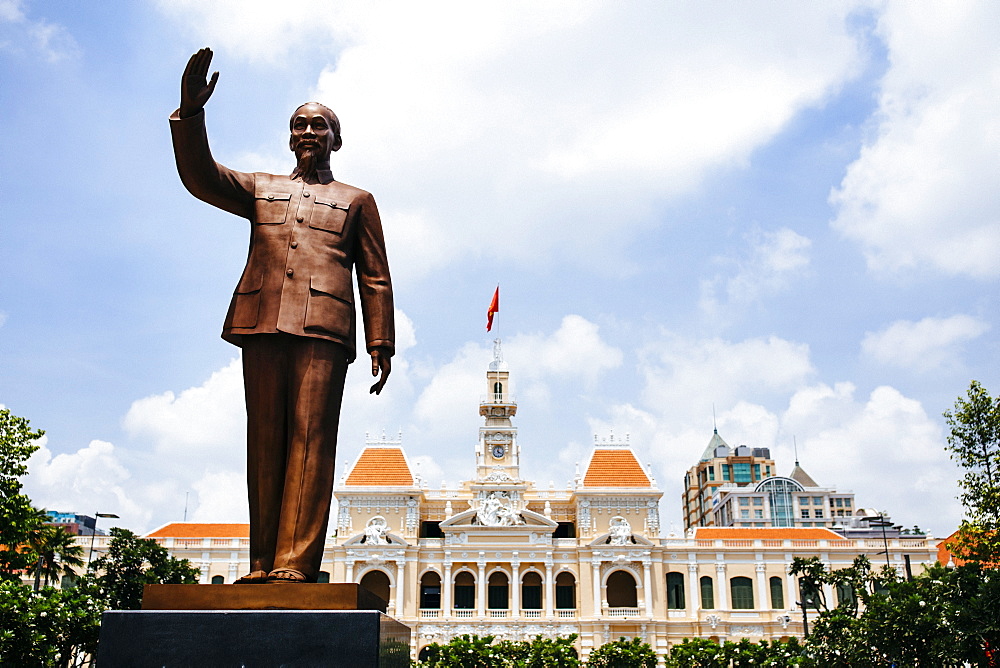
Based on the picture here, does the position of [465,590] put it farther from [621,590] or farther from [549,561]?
[621,590]

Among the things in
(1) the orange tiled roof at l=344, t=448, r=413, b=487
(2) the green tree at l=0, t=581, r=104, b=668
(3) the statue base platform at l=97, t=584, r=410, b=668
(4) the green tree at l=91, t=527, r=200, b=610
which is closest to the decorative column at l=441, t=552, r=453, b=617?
(1) the orange tiled roof at l=344, t=448, r=413, b=487

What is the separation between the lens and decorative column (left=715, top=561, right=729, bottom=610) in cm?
4059

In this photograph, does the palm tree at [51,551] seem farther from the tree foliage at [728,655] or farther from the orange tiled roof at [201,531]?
the tree foliage at [728,655]

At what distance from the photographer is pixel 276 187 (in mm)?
5824

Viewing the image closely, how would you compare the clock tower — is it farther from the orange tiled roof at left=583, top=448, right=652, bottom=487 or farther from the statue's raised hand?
the statue's raised hand

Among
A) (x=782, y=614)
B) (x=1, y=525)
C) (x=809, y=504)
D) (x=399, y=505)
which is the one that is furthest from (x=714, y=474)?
(x=1, y=525)

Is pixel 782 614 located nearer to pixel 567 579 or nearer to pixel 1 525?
pixel 567 579

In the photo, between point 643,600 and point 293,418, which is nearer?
point 293,418

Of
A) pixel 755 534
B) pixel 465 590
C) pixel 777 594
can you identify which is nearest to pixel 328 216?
pixel 465 590

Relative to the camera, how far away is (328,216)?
5.75 meters

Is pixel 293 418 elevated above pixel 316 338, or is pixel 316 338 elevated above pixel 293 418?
pixel 316 338

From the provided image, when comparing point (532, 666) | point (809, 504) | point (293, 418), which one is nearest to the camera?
point (293, 418)

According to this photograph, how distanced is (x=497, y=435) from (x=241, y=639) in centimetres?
4162

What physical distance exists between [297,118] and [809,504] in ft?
275
